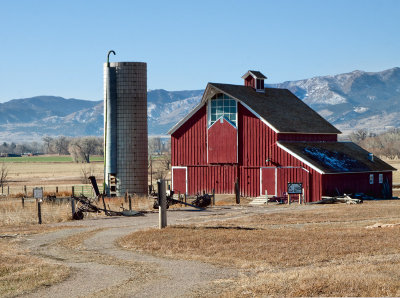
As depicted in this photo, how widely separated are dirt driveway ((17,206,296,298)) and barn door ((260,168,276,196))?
2291 cm

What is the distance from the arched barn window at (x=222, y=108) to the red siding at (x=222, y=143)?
45 cm

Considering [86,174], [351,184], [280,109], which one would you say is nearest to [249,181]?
[351,184]

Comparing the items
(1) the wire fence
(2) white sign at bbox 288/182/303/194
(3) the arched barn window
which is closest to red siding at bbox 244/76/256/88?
(3) the arched barn window

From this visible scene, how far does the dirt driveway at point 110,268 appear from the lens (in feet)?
61.4

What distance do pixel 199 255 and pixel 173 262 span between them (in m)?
1.61

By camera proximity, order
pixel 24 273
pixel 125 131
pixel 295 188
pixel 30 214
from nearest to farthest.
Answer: pixel 24 273
pixel 30 214
pixel 295 188
pixel 125 131

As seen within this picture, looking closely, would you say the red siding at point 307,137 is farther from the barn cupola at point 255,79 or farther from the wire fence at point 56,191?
the wire fence at point 56,191

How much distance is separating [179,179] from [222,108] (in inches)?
293

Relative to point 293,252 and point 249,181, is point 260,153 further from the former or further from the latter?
point 293,252

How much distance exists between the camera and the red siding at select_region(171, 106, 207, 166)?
61375 mm

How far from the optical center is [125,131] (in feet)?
196

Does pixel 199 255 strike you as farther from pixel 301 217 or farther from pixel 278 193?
pixel 278 193

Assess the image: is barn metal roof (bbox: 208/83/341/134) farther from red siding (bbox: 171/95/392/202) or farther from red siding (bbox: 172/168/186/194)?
red siding (bbox: 172/168/186/194)

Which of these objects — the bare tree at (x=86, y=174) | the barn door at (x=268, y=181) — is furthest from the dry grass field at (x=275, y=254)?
the bare tree at (x=86, y=174)
